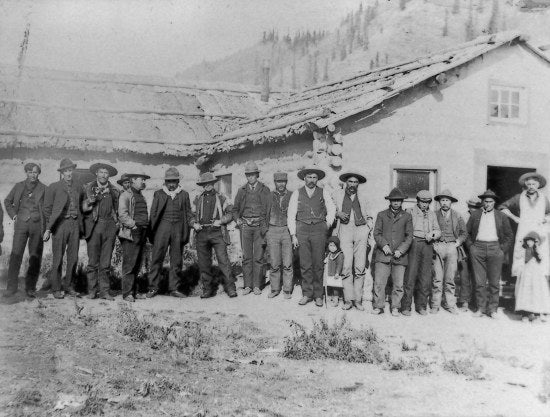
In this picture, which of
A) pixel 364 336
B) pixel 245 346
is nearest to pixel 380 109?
pixel 364 336

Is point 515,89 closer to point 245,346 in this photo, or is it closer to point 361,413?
point 245,346

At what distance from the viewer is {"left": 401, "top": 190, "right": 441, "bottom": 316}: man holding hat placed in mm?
8242

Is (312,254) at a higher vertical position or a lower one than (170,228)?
lower

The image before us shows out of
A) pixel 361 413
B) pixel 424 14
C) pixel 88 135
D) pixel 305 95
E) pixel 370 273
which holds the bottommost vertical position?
pixel 361 413

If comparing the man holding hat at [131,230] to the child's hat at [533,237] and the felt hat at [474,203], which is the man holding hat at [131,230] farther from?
the child's hat at [533,237]

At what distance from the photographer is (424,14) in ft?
208

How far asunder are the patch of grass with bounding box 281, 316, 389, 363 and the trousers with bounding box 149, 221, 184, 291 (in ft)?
9.90

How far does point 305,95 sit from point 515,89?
16.8ft

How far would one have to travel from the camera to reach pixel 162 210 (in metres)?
8.97

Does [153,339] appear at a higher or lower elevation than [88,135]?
lower

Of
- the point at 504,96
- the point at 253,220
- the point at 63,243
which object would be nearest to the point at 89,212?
the point at 63,243

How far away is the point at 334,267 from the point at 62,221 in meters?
3.99

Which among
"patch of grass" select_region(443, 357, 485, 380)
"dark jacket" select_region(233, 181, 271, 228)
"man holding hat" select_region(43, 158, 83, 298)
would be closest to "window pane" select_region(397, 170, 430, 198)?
"dark jacket" select_region(233, 181, 271, 228)

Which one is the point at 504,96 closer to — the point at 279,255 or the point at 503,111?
the point at 503,111
